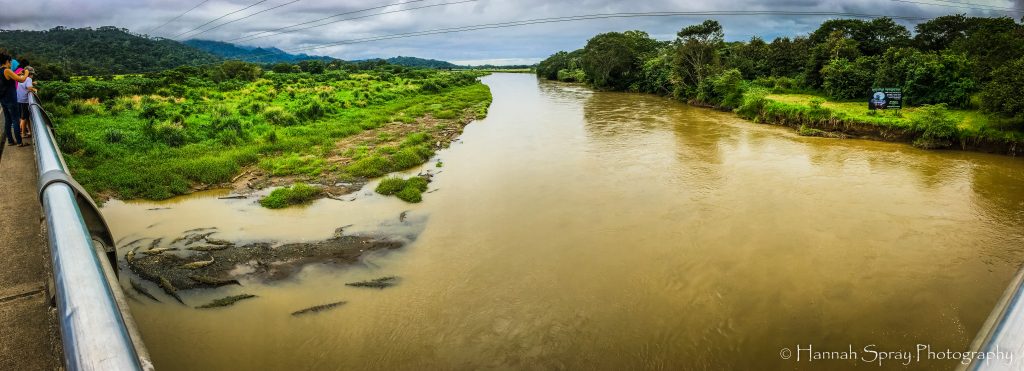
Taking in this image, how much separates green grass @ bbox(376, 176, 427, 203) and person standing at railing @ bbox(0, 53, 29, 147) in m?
8.28

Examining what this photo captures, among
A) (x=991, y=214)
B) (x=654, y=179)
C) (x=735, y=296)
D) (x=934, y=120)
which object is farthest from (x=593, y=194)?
(x=934, y=120)

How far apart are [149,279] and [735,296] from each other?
37.8ft

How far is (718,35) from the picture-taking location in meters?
40.2

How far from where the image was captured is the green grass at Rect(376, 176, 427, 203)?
14.8m

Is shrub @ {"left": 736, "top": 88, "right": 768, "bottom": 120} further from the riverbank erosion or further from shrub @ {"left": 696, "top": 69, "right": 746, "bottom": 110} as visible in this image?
the riverbank erosion

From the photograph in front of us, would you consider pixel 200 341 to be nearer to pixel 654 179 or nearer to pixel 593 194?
pixel 593 194

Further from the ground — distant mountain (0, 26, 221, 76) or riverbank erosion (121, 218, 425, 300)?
distant mountain (0, 26, 221, 76)

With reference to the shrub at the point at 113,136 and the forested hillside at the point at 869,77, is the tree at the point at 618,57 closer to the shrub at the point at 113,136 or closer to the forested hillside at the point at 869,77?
the forested hillside at the point at 869,77

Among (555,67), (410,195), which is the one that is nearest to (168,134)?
(410,195)

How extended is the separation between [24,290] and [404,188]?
1221cm

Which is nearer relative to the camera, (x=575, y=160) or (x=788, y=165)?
(x=788, y=165)

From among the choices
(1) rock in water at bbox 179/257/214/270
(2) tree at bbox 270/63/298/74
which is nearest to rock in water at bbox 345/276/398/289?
(1) rock in water at bbox 179/257/214/270

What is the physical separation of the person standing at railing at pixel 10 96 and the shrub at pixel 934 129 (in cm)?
2967

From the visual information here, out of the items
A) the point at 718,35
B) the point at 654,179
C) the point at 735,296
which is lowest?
the point at 735,296
